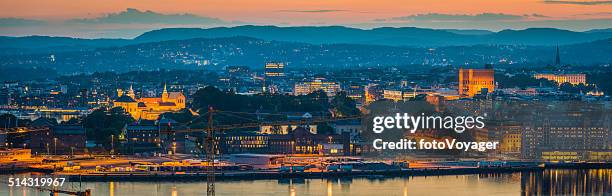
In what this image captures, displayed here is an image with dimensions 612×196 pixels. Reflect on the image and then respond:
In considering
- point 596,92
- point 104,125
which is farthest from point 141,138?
point 596,92

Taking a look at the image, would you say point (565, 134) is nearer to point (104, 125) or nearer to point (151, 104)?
point (104, 125)

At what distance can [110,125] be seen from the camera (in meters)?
28.3

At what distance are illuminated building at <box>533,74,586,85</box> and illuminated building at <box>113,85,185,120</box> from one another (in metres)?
13.1

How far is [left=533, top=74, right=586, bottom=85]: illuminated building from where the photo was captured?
46625 mm

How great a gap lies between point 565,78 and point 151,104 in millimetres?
15079

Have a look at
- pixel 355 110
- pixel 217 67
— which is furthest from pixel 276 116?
pixel 217 67

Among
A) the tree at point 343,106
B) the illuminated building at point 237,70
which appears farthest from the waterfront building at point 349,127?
the illuminated building at point 237,70

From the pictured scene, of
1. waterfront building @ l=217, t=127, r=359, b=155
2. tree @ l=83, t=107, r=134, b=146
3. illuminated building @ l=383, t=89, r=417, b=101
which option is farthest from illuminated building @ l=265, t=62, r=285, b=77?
waterfront building @ l=217, t=127, r=359, b=155

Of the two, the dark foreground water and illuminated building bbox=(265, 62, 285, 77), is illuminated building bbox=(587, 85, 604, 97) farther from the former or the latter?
the dark foreground water

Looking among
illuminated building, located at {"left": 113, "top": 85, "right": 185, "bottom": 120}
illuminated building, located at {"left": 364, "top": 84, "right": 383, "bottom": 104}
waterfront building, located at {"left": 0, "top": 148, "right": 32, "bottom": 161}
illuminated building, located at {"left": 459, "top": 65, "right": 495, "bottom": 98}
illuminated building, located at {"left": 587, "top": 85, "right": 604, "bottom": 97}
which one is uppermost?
illuminated building, located at {"left": 459, "top": 65, "right": 495, "bottom": 98}

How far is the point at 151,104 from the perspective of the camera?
35812 mm

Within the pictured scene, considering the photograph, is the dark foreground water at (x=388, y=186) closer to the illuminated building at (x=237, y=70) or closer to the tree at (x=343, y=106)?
the tree at (x=343, y=106)

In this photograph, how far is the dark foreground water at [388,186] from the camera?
1941 cm

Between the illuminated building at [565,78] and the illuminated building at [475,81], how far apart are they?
396cm
